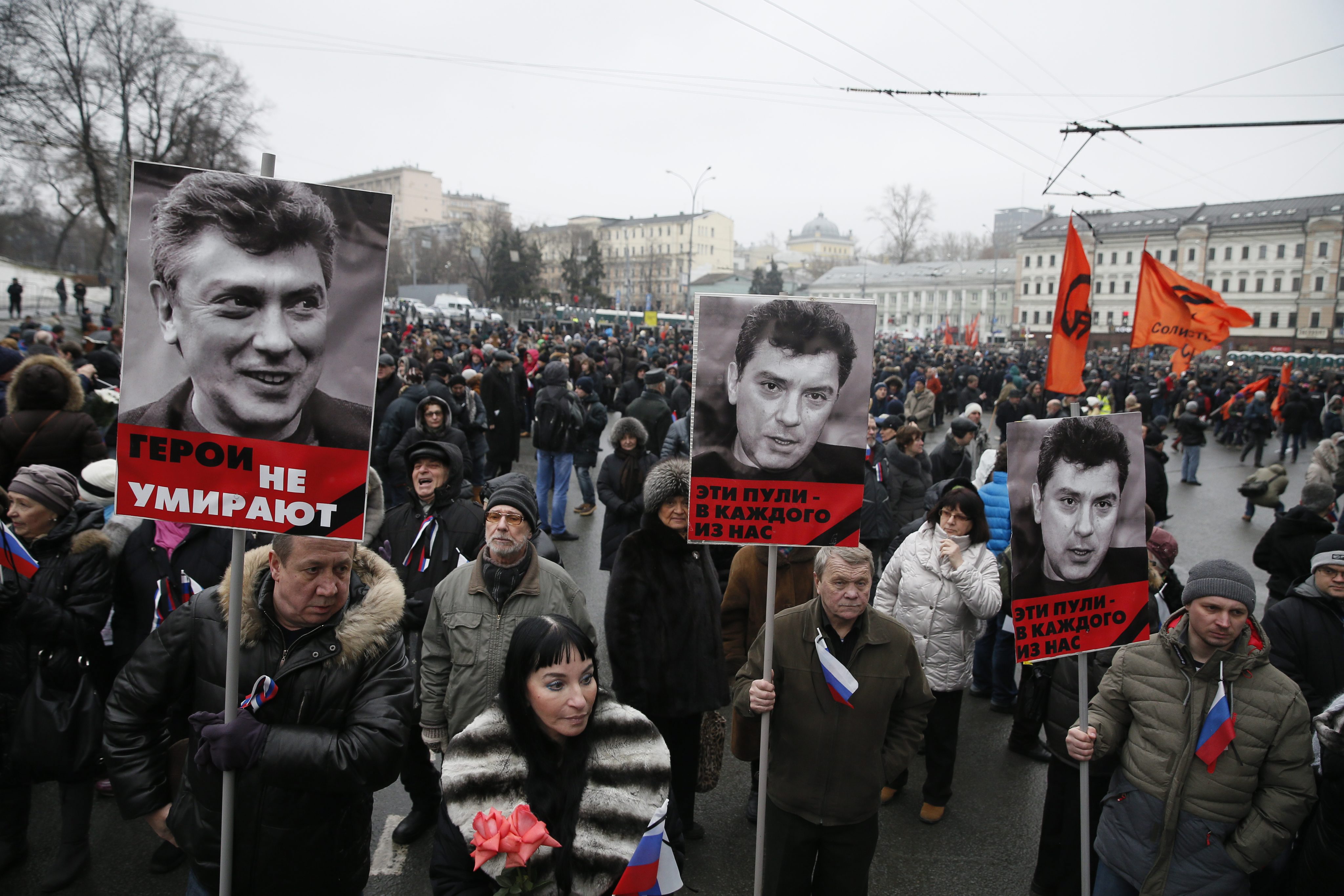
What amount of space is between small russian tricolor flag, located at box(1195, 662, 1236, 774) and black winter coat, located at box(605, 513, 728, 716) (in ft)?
6.08

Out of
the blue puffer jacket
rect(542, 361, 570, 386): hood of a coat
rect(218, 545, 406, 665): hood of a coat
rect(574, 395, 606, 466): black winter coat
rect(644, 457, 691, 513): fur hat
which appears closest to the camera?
rect(218, 545, 406, 665): hood of a coat

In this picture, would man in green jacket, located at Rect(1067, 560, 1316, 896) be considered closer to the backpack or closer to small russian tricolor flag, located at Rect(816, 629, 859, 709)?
small russian tricolor flag, located at Rect(816, 629, 859, 709)

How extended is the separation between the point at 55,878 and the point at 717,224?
130 m

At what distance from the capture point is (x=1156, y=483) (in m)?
8.19

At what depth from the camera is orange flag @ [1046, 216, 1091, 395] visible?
688 cm

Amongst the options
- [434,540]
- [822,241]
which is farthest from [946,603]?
[822,241]

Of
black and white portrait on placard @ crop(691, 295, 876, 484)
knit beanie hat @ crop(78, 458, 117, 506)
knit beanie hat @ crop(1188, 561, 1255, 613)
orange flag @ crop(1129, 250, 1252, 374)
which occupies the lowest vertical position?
knit beanie hat @ crop(78, 458, 117, 506)

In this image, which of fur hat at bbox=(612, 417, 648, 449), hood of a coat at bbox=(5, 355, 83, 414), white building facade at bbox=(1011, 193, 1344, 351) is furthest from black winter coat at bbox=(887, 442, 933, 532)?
white building facade at bbox=(1011, 193, 1344, 351)

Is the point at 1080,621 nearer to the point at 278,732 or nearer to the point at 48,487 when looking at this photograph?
the point at 278,732

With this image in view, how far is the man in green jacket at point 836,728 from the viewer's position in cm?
289

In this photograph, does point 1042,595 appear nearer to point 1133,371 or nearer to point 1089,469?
point 1089,469

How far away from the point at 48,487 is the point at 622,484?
3.69 metres

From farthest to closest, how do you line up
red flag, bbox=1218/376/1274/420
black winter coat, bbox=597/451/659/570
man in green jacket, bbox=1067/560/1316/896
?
red flag, bbox=1218/376/1274/420 → black winter coat, bbox=597/451/659/570 → man in green jacket, bbox=1067/560/1316/896

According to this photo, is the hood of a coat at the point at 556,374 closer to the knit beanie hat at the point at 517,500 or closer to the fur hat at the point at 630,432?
the fur hat at the point at 630,432
